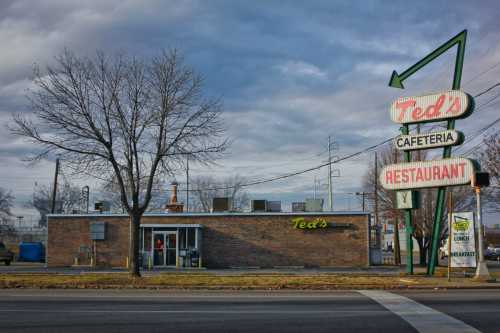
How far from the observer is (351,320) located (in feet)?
34.0

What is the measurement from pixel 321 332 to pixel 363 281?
33.2 feet

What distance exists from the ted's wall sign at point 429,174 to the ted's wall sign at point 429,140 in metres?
0.65

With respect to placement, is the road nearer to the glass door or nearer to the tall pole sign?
the tall pole sign

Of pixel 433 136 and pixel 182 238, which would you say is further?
pixel 182 238

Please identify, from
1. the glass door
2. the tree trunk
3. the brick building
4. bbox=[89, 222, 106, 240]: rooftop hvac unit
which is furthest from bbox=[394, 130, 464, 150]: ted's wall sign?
bbox=[89, 222, 106, 240]: rooftop hvac unit

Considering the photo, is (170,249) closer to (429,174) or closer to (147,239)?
(147,239)

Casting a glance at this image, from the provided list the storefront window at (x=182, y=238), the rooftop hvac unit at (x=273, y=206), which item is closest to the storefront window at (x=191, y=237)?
the storefront window at (x=182, y=238)

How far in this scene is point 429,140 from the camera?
21578 millimetres

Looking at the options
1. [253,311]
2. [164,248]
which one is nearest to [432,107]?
[253,311]

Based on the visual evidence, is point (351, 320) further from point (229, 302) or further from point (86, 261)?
point (86, 261)

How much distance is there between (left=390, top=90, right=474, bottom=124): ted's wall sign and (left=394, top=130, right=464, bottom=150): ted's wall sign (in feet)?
1.98

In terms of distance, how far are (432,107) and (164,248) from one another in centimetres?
2133

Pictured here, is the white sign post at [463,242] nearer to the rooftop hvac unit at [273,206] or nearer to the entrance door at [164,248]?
the rooftop hvac unit at [273,206]

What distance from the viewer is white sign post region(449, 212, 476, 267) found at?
21.5 m
